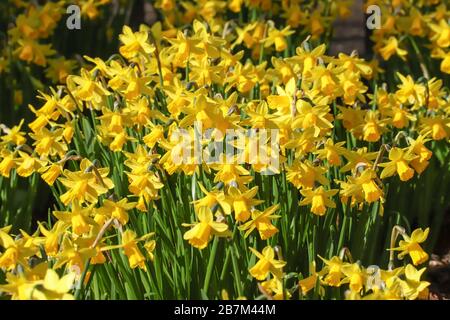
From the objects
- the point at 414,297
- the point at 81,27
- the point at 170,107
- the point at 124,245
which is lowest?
the point at 414,297

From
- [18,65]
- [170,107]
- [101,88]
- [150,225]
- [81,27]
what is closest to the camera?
[150,225]

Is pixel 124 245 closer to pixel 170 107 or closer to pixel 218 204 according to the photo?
pixel 218 204

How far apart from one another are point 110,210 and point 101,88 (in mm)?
749

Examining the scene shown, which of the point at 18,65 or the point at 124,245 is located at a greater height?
the point at 18,65

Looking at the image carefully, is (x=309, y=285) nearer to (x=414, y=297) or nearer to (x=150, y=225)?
(x=414, y=297)

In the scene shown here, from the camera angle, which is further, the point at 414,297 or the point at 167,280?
the point at 167,280

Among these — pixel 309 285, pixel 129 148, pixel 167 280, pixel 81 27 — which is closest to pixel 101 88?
pixel 129 148

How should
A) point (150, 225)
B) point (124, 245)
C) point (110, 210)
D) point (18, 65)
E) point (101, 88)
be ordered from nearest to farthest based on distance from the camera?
point (124, 245) → point (110, 210) → point (150, 225) → point (101, 88) → point (18, 65)

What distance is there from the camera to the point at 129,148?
325cm

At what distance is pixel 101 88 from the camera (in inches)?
125
